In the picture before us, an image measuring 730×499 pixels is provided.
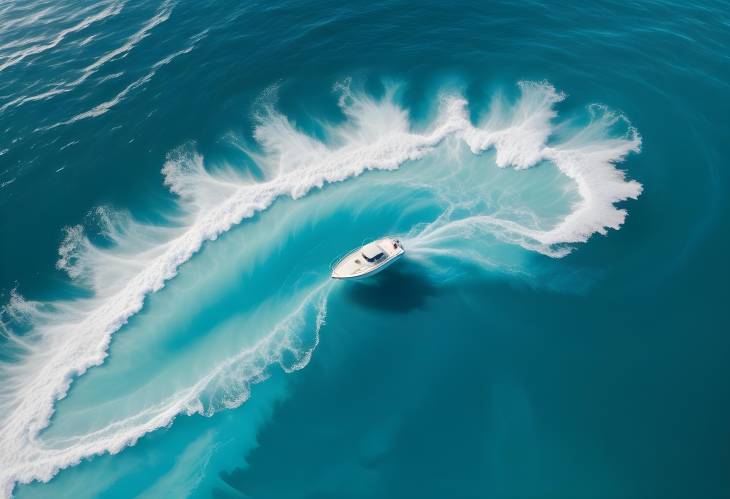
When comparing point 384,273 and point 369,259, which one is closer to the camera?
point 369,259

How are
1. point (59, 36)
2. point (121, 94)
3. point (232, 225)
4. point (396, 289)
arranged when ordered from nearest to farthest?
point (396, 289), point (232, 225), point (121, 94), point (59, 36)

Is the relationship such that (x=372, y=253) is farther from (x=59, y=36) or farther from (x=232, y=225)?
(x=59, y=36)

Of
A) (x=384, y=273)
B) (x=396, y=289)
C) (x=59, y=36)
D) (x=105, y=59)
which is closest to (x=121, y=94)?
(x=105, y=59)

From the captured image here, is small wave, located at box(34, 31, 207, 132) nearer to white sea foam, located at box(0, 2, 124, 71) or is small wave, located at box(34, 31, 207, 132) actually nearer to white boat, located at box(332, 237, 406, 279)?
white sea foam, located at box(0, 2, 124, 71)

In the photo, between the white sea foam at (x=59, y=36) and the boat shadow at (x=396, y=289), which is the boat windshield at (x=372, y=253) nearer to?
the boat shadow at (x=396, y=289)

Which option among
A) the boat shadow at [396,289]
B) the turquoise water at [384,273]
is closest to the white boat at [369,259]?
the boat shadow at [396,289]

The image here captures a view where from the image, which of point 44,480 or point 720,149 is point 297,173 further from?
point 720,149

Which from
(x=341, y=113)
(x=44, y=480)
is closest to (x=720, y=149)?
(x=341, y=113)

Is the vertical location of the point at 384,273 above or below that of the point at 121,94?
below

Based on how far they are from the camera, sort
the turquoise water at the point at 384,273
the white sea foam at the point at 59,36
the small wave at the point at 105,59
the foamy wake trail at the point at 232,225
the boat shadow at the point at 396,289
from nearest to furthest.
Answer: the turquoise water at the point at 384,273 → the foamy wake trail at the point at 232,225 → the boat shadow at the point at 396,289 → the small wave at the point at 105,59 → the white sea foam at the point at 59,36
